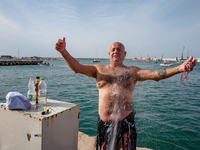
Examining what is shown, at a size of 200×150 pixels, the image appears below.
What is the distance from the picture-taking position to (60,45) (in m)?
2.69

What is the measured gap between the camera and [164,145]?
5902 mm

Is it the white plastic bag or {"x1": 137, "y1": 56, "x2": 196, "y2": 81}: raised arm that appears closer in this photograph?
{"x1": 137, "y1": 56, "x2": 196, "y2": 81}: raised arm

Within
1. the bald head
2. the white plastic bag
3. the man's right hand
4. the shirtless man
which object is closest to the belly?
the shirtless man

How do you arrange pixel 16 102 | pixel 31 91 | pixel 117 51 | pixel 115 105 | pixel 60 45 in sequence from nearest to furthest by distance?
pixel 16 102
pixel 60 45
pixel 115 105
pixel 117 51
pixel 31 91

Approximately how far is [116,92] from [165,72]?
98 cm

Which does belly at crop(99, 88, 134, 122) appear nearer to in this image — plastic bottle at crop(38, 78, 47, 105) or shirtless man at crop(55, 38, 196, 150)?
shirtless man at crop(55, 38, 196, 150)

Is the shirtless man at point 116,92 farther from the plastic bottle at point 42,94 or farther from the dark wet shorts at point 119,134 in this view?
the plastic bottle at point 42,94

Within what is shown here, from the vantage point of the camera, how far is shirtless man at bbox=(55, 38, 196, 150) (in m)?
2.74

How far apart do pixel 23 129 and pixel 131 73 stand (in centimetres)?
220

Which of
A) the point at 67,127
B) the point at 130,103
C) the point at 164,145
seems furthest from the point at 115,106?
the point at 164,145

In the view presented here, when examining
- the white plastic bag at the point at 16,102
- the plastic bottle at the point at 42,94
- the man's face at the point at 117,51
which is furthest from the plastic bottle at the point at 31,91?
the man's face at the point at 117,51

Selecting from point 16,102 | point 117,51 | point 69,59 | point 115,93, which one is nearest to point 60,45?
point 69,59

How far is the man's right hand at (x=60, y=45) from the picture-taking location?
2.66 metres

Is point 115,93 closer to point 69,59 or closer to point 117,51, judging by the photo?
point 117,51
